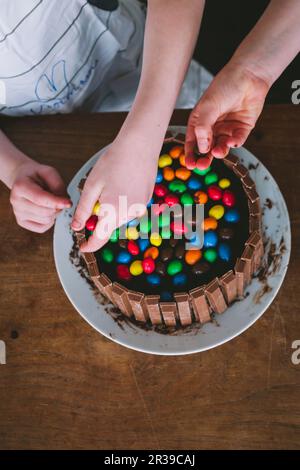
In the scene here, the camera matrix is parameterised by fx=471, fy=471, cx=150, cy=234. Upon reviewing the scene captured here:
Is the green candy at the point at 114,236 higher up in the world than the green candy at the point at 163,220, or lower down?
lower down

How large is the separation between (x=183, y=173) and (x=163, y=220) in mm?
99

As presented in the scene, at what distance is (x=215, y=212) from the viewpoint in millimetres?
768

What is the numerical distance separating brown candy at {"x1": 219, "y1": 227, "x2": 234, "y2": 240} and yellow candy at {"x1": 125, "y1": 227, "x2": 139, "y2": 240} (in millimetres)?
136

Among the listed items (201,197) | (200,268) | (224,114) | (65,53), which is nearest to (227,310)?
(200,268)

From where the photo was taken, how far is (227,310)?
0.77 metres

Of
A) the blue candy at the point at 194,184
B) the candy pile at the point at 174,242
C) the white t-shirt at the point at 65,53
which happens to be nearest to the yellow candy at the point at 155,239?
the candy pile at the point at 174,242

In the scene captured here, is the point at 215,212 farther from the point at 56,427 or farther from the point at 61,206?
the point at 56,427

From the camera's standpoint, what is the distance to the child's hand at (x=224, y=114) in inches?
28.0

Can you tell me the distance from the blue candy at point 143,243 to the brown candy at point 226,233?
12 centimetres

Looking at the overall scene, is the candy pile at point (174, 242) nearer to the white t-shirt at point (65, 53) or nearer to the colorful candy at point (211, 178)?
the colorful candy at point (211, 178)

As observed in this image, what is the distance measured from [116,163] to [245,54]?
270 mm

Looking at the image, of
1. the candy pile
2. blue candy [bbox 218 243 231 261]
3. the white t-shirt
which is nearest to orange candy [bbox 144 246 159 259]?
the candy pile

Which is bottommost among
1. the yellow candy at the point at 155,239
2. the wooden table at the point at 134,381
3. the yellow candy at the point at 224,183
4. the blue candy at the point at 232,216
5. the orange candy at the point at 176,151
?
the wooden table at the point at 134,381

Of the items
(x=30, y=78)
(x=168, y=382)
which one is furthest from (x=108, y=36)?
(x=168, y=382)
